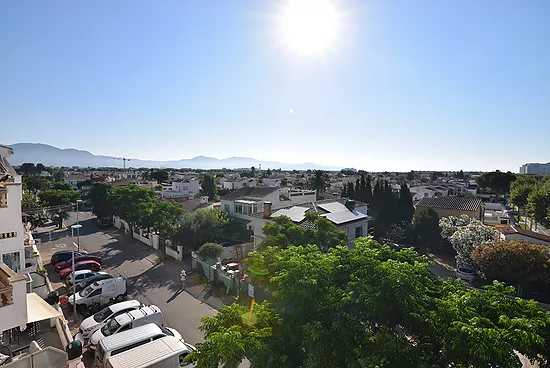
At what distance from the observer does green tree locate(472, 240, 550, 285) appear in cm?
1773

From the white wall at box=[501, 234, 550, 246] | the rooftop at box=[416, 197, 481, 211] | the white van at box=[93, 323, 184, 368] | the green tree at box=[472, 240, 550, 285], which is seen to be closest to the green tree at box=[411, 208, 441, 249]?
the rooftop at box=[416, 197, 481, 211]

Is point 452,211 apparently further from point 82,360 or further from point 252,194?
point 82,360

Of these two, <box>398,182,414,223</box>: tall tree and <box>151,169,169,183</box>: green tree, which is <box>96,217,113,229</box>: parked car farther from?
<box>151,169,169,183</box>: green tree

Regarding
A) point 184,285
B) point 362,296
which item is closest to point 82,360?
point 184,285

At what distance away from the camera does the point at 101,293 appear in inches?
641

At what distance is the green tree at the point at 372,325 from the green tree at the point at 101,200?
34984 millimetres

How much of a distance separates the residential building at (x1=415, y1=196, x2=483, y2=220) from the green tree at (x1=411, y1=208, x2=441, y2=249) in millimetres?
3922

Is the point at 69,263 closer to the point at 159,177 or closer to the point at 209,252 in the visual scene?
the point at 209,252

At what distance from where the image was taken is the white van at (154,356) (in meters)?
9.36

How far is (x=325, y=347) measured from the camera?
6.55 metres

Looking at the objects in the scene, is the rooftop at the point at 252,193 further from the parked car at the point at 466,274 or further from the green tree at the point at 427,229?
the parked car at the point at 466,274

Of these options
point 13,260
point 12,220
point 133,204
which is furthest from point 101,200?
point 12,220

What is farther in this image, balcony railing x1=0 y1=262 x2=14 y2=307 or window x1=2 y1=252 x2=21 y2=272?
window x1=2 y1=252 x2=21 y2=272

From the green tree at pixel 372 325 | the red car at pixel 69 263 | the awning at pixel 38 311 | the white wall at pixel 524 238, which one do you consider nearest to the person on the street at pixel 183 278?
the awning at pixel 38 311
